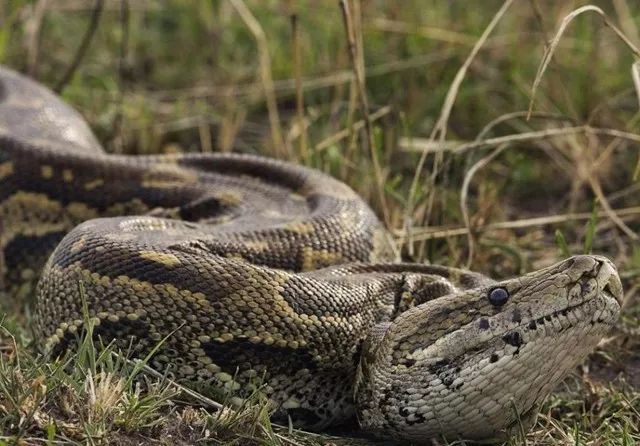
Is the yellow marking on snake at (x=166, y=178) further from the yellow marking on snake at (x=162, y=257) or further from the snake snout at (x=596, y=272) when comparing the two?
the snake snout at (x=596, y=272)

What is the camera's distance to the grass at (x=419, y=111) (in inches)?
293

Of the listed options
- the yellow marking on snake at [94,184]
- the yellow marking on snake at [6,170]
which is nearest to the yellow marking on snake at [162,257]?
the yellow marking on snake at [94,184]

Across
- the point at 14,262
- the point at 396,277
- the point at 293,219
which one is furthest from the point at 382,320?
the point at 14,262

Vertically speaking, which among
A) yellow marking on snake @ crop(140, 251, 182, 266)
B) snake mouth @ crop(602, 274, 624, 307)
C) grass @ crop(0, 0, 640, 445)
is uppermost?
snake mouth @ crop(602, 274, 624, 307)

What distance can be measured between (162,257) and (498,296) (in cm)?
180

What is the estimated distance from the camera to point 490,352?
5.42 meters

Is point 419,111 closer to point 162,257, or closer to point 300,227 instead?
point 300,227

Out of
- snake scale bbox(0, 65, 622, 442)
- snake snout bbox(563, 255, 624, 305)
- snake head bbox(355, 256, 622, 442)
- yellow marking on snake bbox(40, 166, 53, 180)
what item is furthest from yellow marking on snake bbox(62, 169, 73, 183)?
snake snout bbox(563, 255, 624, 305)

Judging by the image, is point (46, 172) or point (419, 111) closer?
point (46, 172)

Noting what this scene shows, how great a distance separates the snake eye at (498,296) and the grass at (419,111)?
0.70 m

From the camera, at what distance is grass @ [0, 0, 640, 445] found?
7453mm

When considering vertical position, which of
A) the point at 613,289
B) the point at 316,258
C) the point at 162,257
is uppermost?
the point at 613,289

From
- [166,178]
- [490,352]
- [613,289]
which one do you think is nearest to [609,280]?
[613,289]

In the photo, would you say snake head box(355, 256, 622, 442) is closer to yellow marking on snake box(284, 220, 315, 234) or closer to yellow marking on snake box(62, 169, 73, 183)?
yellow marking on snake box(284, 220, 315, 234)
